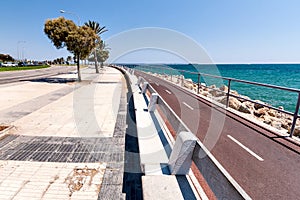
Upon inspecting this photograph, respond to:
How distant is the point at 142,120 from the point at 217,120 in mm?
2913

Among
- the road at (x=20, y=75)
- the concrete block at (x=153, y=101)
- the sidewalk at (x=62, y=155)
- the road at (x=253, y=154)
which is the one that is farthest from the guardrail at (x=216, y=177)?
the road at (x=20, y=75)

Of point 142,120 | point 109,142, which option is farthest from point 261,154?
point 109,142

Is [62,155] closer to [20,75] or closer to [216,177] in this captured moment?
[216,177]

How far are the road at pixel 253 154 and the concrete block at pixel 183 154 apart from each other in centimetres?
109

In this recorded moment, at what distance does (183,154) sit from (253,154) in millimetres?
2370

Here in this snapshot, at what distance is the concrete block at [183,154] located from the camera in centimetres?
248

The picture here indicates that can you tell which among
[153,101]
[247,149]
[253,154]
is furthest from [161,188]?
[153,101]

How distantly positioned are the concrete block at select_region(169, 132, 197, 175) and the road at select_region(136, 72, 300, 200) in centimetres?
109

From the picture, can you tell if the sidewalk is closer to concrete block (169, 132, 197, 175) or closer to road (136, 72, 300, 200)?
concrete block (169, 132, 197, 175)

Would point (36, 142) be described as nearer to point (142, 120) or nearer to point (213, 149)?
point (142, 120)

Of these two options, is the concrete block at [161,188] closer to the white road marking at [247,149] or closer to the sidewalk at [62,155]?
the sidewalk at [62,155]

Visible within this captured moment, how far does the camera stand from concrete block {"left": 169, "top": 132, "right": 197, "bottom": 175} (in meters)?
2.48

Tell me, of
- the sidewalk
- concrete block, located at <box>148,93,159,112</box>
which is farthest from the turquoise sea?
the sidewalk

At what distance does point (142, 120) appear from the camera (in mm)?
5176
